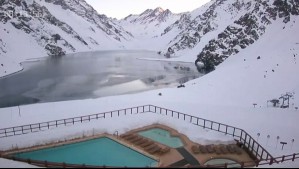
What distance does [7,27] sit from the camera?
13712cm

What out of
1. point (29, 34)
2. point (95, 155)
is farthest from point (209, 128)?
point (29, 34)

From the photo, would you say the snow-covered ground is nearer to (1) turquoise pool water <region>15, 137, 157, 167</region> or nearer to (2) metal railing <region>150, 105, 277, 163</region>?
(2) metal railing <region>150, 105, 277, 163</region>

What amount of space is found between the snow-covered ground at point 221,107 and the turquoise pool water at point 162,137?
147cm

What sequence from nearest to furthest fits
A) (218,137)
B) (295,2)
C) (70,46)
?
(218,137)
(295,2)
(70,46)

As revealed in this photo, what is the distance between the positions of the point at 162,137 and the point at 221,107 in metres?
13.1

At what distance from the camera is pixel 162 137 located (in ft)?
102

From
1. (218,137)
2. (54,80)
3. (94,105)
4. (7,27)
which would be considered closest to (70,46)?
(7,27)

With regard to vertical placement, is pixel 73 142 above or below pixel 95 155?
above

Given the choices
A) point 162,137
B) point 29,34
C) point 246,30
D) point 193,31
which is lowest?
point 162,137

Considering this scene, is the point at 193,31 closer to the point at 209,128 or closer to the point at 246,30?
the point at 246,30

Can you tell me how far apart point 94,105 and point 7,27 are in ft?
373

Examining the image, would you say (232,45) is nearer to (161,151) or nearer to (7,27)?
(161,151)

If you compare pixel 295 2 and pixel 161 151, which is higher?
pixel 295 2

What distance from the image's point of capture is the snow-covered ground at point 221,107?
2975cm
